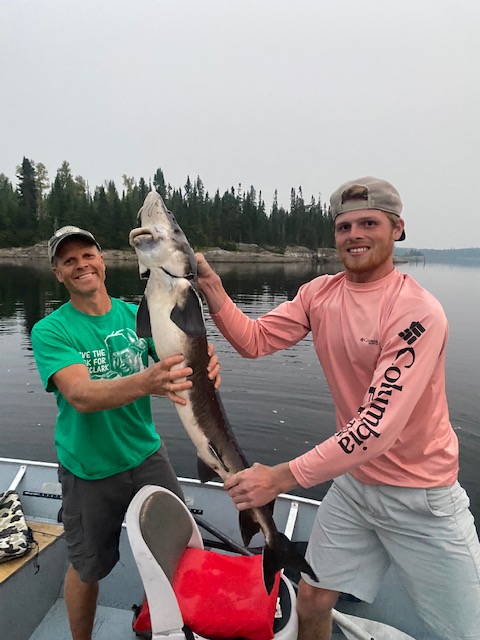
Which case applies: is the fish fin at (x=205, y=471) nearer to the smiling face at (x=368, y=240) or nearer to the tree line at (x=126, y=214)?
the smiling face at (x=368, y=240)

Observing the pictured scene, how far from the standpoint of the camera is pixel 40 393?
13.3m

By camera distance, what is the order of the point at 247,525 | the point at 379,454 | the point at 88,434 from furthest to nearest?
the point at 88,434, the point at 247,525, the point at 379,454

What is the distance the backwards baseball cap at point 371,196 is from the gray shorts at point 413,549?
182 centimetres

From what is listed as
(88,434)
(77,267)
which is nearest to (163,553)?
(88,434)

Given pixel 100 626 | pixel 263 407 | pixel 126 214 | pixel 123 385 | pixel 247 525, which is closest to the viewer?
pixel 123 385

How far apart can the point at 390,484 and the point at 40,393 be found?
12597 mm

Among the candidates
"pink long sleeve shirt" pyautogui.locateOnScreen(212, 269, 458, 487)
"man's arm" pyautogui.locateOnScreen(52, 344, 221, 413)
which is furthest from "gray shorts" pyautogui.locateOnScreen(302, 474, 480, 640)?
"man's arm" pyautogui.locateOnScreen(52, 344, 221, 413)

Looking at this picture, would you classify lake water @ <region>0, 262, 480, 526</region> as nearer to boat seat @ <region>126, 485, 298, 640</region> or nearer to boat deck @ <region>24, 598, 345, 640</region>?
boat deck @ <region>24, 598, 345, 640</region>

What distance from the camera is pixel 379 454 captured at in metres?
2.53

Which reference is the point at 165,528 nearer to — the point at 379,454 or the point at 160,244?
the point at 379,454

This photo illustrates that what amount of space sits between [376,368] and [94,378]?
6.62 feet

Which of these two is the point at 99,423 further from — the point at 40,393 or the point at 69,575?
the point at 40,393

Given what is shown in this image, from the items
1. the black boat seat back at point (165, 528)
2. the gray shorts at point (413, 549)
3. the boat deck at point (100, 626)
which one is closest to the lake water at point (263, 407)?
the boat deck at point (100, 626)

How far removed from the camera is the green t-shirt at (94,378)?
3.09 meters
